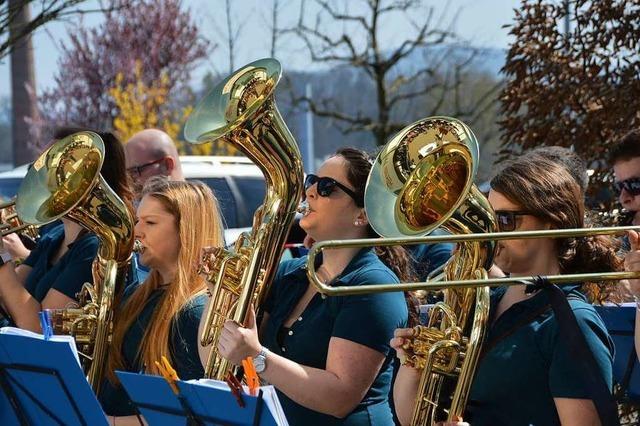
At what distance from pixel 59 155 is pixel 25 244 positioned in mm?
1549

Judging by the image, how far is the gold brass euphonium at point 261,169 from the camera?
3607mm

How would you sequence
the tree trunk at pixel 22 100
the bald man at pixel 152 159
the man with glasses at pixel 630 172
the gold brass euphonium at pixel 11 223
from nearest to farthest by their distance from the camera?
the man with glasses at pixel 630 172
the gold brass euphonium at pixel 11 223
the bald man at pixel 152 159
the tree trunk at pixel 22 100

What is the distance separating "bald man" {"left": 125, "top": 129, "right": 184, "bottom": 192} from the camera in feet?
20.7

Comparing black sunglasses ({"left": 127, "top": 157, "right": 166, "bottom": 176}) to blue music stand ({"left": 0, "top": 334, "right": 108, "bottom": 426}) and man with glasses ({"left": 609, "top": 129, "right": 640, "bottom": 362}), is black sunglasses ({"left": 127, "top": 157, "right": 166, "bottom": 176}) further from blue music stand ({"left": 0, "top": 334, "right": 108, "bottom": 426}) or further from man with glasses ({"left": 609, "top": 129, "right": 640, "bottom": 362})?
man with glasses ({"left": 609, "top": 129, "right": 640, "bottom": 362})

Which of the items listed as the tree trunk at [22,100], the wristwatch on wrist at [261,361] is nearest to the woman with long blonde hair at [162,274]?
the wristwatch on wrist at [261,361]

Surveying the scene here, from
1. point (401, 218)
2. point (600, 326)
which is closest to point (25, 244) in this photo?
point (401, 218)

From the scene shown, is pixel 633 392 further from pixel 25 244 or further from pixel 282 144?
pixel 25 244

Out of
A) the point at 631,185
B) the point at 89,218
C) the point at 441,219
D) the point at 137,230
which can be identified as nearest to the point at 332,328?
the point at 441,219

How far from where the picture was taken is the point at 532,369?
10.0 ft

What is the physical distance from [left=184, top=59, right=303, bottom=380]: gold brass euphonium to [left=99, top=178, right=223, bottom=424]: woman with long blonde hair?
0.39 metres

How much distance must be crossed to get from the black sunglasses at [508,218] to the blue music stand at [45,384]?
1312 mm

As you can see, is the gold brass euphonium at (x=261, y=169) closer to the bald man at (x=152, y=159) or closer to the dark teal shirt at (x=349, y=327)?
the dark teal shirt at (x=349, y=327)

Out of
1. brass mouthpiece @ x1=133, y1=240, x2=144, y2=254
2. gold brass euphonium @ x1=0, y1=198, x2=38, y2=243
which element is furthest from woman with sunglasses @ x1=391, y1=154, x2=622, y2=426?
gold brass euphonium @ x1=0, y1=198, x2=38, y2=243

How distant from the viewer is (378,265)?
12.4 ft
